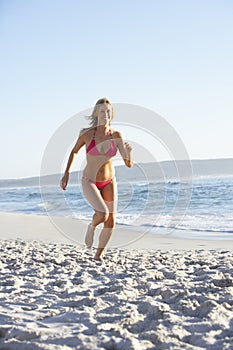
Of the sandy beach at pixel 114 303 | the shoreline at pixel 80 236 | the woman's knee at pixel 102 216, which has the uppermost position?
the woman's knee at pixel 102 216

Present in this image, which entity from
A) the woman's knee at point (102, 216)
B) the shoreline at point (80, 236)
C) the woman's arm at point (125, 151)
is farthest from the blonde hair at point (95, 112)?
the shoreline at point (80, 236)

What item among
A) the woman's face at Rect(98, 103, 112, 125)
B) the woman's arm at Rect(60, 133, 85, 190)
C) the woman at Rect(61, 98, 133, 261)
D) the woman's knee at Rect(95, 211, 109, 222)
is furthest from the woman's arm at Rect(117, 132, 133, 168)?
the woman's knee at Rect(95, 211, 109, 222)

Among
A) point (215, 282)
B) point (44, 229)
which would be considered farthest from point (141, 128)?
point (44, 229)

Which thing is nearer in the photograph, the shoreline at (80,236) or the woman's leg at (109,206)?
the woman's leg at (109,206)

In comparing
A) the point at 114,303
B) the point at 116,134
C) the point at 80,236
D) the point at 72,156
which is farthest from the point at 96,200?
the point at 80,236

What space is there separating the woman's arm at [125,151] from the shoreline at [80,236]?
3.07 m

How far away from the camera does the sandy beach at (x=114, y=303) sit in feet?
8.52

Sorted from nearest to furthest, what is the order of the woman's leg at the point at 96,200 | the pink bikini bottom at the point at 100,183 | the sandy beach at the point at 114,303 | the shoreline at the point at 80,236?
the sandy beach at the point at 114,303, the woman's leg at the point at 96,200, the pink bikini bottom at the point at 100,183, the shoreline at the point at 80,236

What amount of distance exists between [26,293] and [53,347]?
152cm

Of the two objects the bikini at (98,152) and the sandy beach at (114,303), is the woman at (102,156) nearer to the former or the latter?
the bikini at (98,152)

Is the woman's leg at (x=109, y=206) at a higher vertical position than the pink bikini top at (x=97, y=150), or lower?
lower

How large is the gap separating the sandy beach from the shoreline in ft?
7.95

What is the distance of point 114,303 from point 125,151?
7.83 feet

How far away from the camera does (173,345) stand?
2504 millimetres
